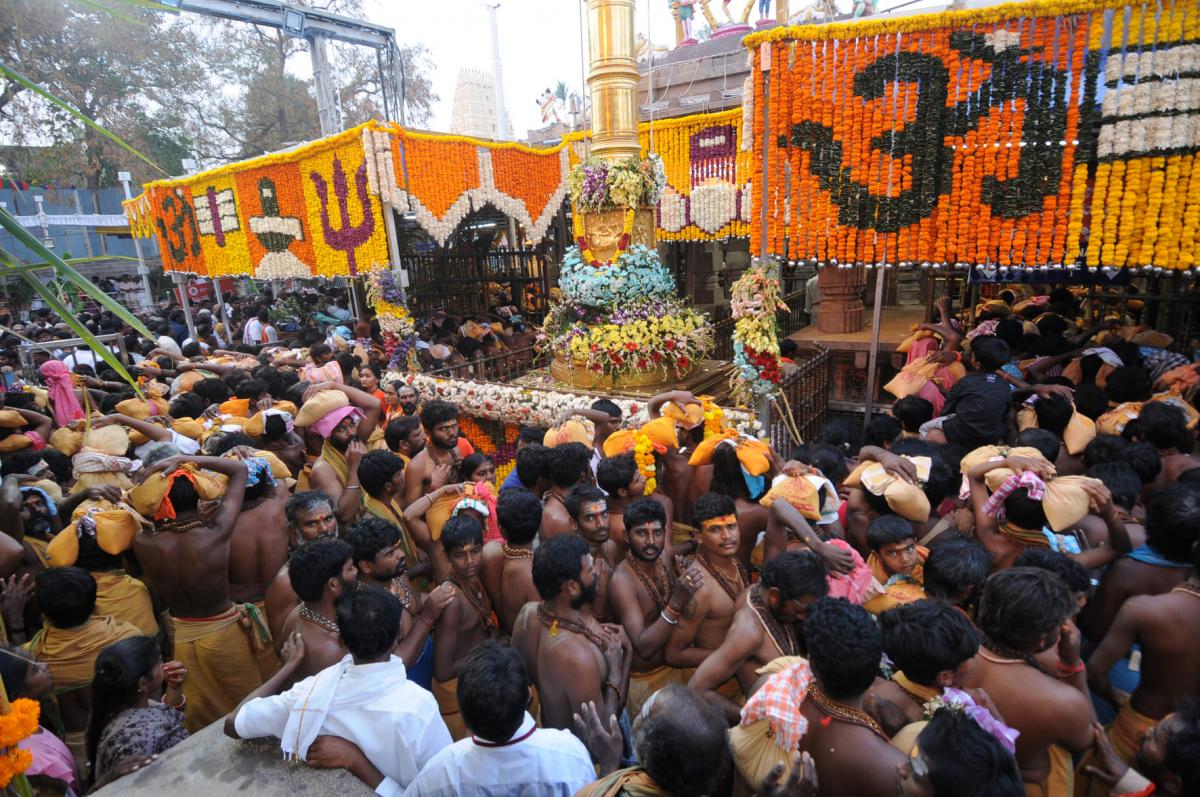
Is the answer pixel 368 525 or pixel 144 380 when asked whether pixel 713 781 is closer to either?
pixel 368 525

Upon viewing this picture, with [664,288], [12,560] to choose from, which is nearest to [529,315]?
[664,288]

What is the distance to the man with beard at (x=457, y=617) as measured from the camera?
10.4 ft

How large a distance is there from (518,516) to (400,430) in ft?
6.01

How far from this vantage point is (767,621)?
8.75 feet

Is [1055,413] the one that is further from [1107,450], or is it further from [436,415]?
[436,415]

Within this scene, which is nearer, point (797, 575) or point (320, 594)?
point (797, 575)

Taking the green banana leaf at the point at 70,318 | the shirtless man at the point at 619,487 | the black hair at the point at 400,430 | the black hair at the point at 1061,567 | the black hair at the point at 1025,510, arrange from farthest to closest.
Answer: the black hair at the point at 400,430 < the shirtless man at the point at 619,487 < the black hair at the point at 1025,510 < the black hair at the point at 1061,567 < the green banana leaf at the point at 70,318

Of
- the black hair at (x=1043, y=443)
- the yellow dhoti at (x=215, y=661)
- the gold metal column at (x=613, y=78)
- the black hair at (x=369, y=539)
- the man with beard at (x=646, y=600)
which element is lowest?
the yellow dhoti at (x=215, y=661)

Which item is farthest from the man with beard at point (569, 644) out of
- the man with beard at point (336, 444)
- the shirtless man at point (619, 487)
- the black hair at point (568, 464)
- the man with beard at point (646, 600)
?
the man with beard at point (336, 444)

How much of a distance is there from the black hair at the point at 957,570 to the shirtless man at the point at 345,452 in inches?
136

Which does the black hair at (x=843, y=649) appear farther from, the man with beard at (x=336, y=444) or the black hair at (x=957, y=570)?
the man with beard at (x=336, y=444)

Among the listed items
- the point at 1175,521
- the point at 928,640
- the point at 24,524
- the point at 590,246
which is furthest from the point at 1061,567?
the point at 590,246

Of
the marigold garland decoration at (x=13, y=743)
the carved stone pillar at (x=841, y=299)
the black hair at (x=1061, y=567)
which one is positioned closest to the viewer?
the marigold garland decoration at (x=13, y=743)

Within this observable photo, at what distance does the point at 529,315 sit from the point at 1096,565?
12.6 metres
